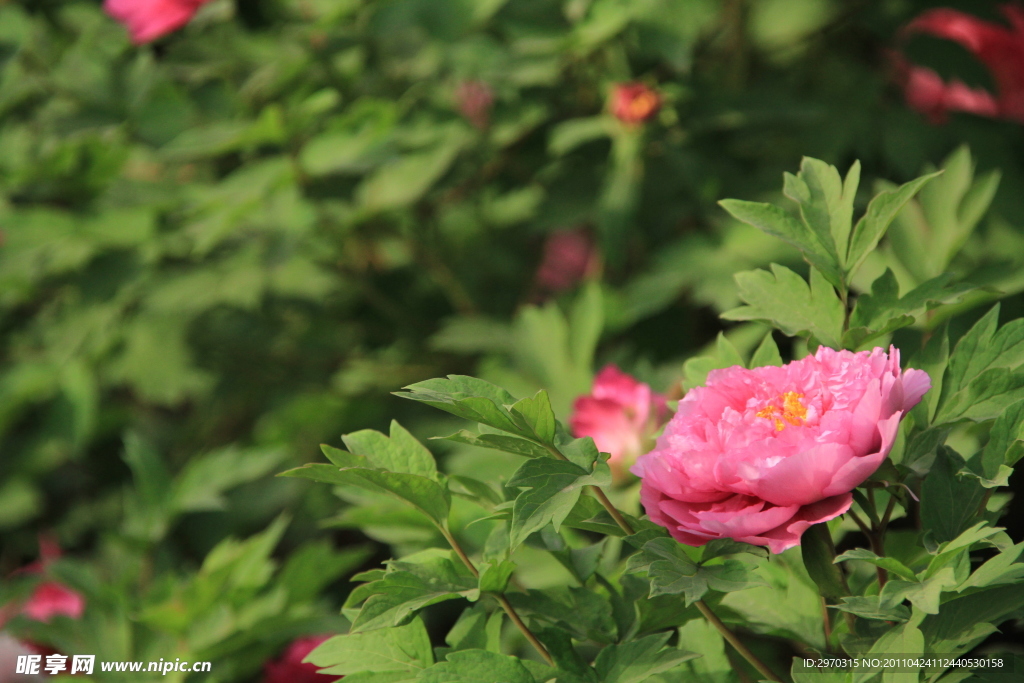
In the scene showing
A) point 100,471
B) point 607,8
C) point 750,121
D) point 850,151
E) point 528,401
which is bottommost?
point 100,471

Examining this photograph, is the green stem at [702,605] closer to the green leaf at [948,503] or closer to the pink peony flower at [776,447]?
the pink peony flower at [776,447]

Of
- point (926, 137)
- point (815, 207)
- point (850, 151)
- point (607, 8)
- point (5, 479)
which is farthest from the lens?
point (5, 479)

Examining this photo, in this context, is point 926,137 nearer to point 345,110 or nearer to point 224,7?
point 345,110

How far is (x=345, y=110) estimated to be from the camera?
60.6 inches

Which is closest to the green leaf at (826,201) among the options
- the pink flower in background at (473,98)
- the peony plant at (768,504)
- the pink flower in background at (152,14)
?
the peony plant at (768,504)

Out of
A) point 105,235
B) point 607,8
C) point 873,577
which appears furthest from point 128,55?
point 873,577

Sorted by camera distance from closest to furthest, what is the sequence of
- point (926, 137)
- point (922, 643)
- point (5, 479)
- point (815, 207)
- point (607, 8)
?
point (922, 643), point (815, 207), point (607, 8), point (926, 137), point (5, 479)

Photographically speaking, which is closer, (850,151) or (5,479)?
(850,151)

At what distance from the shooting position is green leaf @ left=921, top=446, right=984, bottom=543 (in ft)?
1.84

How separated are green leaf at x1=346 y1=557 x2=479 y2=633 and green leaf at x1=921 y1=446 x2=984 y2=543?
0.96 ft

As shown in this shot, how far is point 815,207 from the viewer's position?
2.15ft

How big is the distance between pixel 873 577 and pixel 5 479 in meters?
1.80

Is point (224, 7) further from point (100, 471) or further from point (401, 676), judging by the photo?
point (100, 471)

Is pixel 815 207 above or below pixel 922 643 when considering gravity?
above
